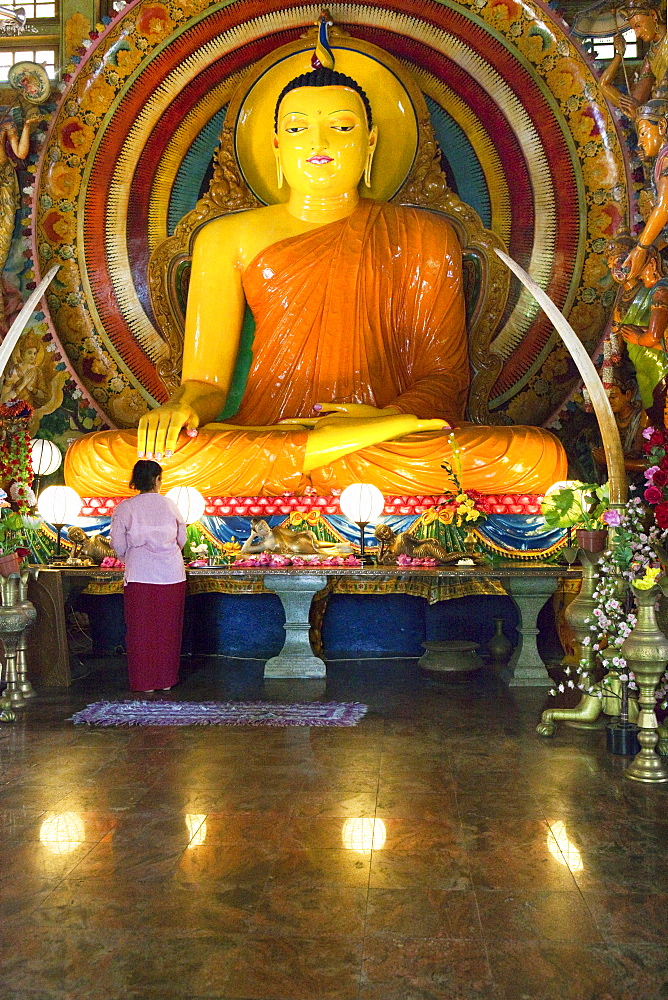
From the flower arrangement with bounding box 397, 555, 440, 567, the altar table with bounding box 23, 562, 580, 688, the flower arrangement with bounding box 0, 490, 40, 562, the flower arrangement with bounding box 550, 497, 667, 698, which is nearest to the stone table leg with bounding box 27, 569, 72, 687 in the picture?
the altar table with bounding box 23, 562, 580, 688

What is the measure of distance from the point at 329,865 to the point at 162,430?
399cm

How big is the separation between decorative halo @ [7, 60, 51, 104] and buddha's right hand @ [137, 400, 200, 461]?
2232 millimetres

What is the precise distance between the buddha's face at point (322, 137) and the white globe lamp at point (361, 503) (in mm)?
2587

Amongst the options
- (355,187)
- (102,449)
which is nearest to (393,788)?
(102,449)

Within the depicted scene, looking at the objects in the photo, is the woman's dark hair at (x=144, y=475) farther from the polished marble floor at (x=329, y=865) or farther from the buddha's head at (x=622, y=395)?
the buddha's head at (x=622, y=395)

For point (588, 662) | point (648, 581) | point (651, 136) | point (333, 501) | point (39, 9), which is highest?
point (39, 9)

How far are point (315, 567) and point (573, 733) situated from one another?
172cm

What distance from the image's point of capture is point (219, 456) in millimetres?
6199

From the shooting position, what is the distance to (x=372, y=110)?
7348 millimetres

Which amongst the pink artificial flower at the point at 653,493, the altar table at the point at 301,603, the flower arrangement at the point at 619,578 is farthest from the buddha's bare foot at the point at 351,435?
the pink artificial flower at the point at 653,493

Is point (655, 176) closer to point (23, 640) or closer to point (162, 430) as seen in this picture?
point (162, 430)

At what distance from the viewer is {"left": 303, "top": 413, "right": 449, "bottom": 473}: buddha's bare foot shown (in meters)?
6.11

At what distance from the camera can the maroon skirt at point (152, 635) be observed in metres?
4.91

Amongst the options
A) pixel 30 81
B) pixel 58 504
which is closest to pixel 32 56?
pixel 30 81
